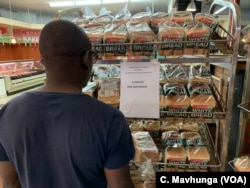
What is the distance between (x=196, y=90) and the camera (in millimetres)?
1275

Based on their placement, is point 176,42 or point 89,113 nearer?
point 89,113

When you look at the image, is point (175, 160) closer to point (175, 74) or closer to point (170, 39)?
point (175, 74)

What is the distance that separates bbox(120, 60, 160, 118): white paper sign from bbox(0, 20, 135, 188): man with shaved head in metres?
0.42

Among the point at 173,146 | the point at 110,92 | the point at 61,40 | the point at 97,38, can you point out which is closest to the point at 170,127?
the point at 173,146

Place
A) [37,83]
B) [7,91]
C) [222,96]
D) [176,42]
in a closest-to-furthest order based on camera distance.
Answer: [176,42], [222,96], [7,91], [37,83]

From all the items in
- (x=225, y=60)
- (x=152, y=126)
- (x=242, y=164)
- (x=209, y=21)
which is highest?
(x=209, y=21)

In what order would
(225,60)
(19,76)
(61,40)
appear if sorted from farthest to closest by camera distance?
(19,76), (225,60), (61,40)

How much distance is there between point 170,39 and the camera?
1155mm

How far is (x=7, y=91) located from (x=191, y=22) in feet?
11.1

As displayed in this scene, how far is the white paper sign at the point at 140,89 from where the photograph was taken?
1.20 m

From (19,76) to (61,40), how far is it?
148 inches

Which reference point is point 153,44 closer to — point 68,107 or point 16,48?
point 68,107

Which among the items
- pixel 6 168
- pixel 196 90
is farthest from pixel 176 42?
pixel 6 168

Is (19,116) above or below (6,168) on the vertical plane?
above
